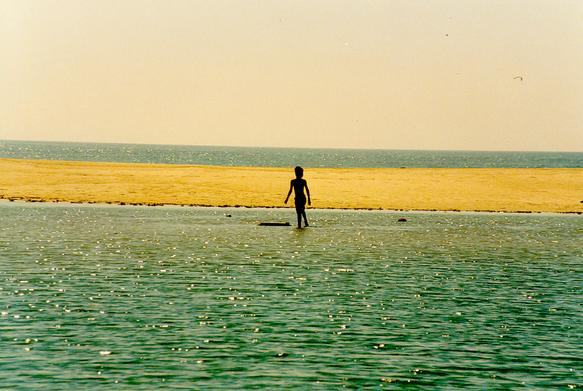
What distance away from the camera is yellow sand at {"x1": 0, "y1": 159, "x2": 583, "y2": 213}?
6450 cm

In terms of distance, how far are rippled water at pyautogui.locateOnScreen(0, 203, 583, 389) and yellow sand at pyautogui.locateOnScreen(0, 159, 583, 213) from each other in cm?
2205

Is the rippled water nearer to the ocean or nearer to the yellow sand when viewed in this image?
the ocean

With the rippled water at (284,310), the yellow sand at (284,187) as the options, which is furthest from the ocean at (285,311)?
the yellow sand at (284,187)

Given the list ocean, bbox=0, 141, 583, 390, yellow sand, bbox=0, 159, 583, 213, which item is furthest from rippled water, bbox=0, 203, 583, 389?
yellow sand, bbox=0, 159, 583, 213

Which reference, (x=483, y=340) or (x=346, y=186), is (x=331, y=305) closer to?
(x=483, y=340)

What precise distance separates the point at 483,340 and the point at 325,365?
4012 millimetres

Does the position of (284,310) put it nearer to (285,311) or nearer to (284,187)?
(285,311)

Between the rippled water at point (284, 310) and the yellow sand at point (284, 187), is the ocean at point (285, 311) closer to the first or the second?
the rippled water at point (284, 310)

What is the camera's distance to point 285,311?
70.0 ft

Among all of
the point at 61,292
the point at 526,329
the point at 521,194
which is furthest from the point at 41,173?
the point at 526,329

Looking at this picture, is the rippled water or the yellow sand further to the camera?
the yellow sand

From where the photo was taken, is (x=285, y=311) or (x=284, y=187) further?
(x=284, y=187)

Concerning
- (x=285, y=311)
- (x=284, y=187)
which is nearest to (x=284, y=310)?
(x=285, y=311)

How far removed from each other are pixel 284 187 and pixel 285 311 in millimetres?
50274
